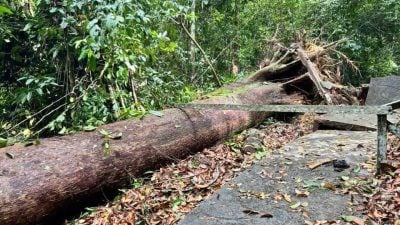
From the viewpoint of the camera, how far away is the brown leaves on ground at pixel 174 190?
300 centimetres

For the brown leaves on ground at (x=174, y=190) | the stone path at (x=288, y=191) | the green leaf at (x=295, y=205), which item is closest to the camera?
the stone path at (x=288, y=191)

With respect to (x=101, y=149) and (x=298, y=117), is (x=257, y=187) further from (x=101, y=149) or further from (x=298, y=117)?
(x=298, y=117)

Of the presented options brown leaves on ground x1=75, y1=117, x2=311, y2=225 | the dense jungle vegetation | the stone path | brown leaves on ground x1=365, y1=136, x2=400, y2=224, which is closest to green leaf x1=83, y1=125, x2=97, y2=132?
the dense jungle vegetation

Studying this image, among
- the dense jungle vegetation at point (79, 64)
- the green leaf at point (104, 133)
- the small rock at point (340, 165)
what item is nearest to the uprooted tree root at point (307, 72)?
the dense jungle vegetation at point (79, 64)

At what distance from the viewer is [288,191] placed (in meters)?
2.86

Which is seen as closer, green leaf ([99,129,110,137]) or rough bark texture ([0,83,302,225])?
rough bark texture ([0,83,302,225])

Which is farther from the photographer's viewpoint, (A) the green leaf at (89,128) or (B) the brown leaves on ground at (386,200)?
(A) the green leaf at (89,128)

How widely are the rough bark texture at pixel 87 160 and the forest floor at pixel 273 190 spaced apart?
18cm

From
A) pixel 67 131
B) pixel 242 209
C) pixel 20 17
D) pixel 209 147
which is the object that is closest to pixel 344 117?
pixel 209 147

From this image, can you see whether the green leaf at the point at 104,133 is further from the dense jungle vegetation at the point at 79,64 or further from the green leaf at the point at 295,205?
the green leaf at the point at 295,205

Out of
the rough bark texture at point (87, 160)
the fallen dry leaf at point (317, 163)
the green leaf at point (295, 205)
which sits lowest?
the green leaf at point (295, 205)

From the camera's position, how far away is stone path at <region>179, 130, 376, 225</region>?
97.0 inches

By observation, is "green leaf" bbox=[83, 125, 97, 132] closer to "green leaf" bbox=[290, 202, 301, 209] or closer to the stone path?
the stone path

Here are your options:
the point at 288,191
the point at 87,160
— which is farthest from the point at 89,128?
the point at 288,191
